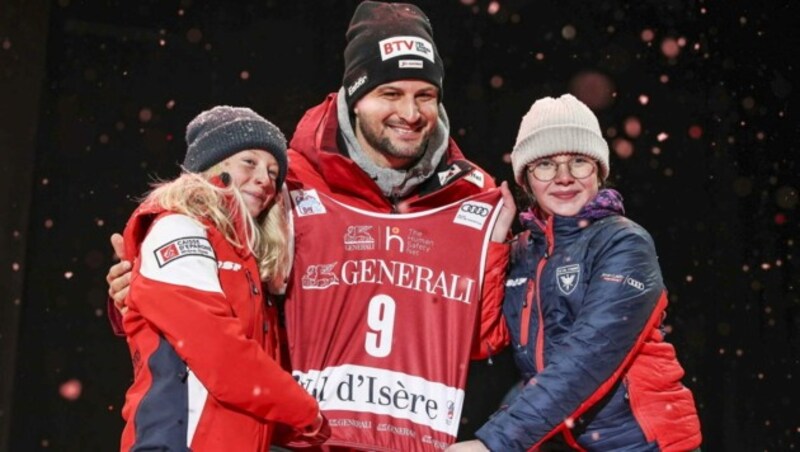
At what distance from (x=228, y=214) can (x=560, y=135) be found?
716mm

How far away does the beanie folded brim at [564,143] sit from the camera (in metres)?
1.96

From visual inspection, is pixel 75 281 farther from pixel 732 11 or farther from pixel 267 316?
pixel 732 11

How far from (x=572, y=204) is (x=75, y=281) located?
209cm

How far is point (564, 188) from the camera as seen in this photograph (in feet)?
6.37

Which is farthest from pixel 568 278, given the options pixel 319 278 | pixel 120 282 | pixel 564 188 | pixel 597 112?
pixel 597 112

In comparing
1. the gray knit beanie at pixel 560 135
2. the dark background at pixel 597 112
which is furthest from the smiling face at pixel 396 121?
the dark background at pixel 597 112

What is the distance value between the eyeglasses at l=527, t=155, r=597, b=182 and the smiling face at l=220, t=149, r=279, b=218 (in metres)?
0.57

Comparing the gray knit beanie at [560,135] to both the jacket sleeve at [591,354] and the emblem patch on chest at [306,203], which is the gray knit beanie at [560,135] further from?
the emblem patch on chest at [306,203]

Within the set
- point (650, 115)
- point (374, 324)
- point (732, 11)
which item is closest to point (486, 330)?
point (374, 324)

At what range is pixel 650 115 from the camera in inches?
142

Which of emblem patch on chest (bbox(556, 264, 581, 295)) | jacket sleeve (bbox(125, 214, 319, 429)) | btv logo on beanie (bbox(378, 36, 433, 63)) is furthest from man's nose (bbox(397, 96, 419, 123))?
jacket sleeve (bbox(125, 214, 319, 429))

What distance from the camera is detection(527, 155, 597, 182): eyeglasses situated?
6.48 feet

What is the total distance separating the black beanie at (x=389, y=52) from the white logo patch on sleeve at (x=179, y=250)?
72 cm

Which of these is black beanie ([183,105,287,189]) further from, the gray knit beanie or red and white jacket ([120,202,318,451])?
the gray knit beanie
